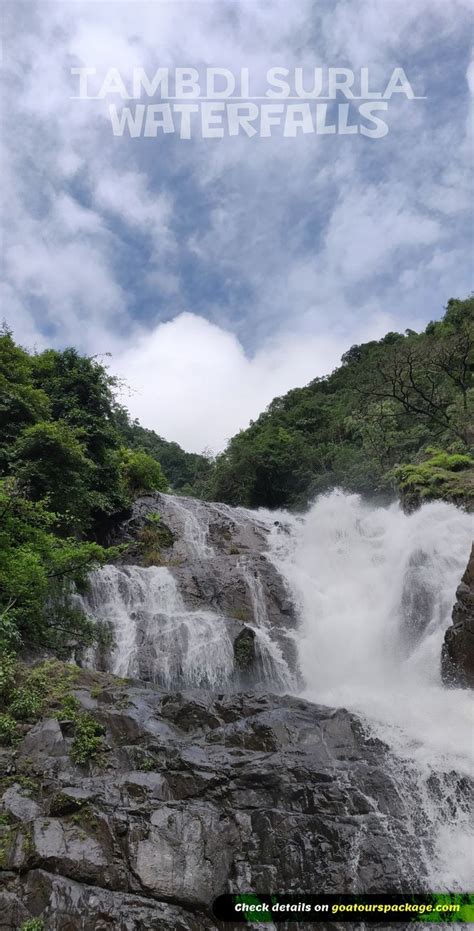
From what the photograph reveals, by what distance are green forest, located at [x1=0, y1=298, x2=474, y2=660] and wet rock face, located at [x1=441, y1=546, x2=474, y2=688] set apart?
6.99 metres

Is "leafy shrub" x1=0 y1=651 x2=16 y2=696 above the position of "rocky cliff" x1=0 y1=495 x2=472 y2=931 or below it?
above

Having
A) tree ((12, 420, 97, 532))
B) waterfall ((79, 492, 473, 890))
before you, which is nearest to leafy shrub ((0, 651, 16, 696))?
waterfall ((79, 492, 473, 890))

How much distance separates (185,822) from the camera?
5785 mm

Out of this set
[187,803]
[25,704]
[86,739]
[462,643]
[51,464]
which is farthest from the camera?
[51,464]

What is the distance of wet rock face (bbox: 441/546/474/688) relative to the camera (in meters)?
10.1

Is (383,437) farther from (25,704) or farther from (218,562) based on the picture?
(25,704)

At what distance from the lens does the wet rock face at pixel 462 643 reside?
396 inches

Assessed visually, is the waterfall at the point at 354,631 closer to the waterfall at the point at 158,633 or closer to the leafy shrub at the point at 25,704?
the waterfall at the point at 158,633

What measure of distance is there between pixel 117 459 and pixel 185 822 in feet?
56.1

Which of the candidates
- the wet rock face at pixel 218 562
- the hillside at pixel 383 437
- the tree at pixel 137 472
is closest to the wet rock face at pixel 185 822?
the wet rock face at pixel 218 562

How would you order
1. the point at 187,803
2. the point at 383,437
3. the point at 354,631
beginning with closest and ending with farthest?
the point at 187,803 < the point at 354,631 < the point at 383,437

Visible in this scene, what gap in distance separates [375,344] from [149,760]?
4952 cm

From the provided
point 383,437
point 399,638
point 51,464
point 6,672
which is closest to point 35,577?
point 6,672

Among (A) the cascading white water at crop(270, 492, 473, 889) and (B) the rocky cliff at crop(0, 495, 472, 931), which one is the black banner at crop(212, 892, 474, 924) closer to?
(B) the rocky cliff at crop(0, 495, 472, 931)
